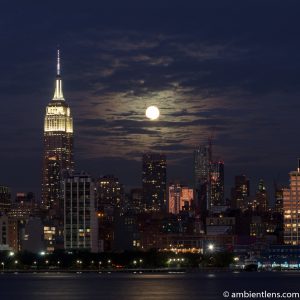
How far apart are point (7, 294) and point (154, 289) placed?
2088 centimetres

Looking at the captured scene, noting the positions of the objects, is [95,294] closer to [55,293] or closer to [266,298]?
[55,293]

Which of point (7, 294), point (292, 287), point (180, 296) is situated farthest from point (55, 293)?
point (292, 287)

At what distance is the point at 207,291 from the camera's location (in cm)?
18850

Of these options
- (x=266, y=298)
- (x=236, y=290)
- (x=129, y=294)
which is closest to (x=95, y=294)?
(x=129, y=294)

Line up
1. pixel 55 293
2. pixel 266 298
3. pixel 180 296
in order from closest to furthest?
pixel 266 298
pixel 180 296
pixel 55 293

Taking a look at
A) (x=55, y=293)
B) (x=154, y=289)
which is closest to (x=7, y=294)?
(x=55, y=293)

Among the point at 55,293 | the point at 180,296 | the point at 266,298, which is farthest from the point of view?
the point at 55,293

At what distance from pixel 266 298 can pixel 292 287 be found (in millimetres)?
32749

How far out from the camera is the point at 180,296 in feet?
576

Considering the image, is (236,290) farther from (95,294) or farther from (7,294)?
(7,294)

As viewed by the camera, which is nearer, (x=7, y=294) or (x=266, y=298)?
(x=266, y=298)

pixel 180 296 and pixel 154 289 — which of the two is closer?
pixel 180 296

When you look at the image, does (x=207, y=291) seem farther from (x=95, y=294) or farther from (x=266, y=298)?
(x=266, y=298)

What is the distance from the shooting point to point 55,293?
187250mm
